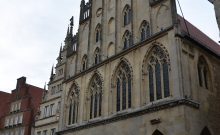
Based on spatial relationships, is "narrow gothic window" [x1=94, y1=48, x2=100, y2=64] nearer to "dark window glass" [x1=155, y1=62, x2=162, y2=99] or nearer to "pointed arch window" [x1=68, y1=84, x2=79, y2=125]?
"pointed arch window" [x1=68, y1=84, x2=79, y2=125]

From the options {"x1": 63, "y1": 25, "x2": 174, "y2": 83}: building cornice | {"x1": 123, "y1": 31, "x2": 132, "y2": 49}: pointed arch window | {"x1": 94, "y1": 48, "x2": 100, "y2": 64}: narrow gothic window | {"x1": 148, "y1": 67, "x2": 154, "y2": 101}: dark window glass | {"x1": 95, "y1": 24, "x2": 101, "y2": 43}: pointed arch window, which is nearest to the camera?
{"x1": 148, "y1": 67, "x2": 154, "y2": 101}: dark window glass

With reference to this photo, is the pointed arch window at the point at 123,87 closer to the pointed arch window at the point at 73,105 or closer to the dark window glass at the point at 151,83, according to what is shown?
the dark window glass at the point at 151,83

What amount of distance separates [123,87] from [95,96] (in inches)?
148

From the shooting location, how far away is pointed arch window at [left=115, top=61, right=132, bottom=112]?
2317cm

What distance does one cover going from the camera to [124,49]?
24.5 metres

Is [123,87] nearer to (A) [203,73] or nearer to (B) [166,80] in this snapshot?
(B) [166,80]

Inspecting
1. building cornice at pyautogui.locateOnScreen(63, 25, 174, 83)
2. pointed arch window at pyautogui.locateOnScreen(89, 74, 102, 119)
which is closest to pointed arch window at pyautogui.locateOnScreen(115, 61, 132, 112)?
building cornice at pyautogui.locateOnScreen(63, 25, 174, 83)

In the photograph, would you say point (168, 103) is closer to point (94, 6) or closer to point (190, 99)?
point (190, 99)

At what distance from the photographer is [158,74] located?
21.4m

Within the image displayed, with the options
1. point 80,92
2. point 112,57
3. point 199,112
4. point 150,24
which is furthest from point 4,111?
point 199,112

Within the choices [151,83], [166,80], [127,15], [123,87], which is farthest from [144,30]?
[166,80]

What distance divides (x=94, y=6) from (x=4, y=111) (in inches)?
1090

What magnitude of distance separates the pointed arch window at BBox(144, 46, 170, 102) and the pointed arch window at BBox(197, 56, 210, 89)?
2.60 meters

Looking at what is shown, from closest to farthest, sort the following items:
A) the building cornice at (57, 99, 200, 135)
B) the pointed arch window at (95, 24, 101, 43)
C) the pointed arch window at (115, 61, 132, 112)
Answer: the building cornice at (57, 99, 200, 135) → the pointed arch window at (115, 61, 132, 112) → the pointed arch window at (95, 24, 101, 43)
